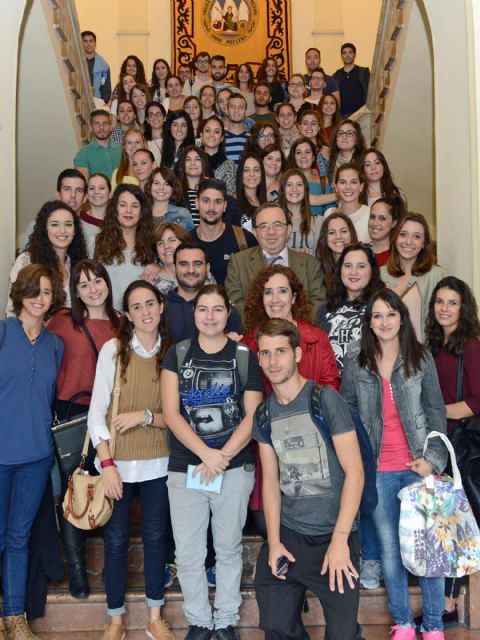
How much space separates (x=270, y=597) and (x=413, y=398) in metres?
1.09

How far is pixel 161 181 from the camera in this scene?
5582 millimetres

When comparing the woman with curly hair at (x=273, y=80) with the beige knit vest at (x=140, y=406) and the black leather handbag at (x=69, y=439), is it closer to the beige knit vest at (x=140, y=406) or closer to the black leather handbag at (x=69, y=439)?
the beige knit vest at (x=140, y=406)

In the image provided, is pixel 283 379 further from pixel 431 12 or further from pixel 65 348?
Answer: pixel 431 12

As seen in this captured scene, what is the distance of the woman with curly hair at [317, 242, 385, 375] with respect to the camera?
429 cm

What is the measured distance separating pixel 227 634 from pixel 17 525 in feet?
3.57

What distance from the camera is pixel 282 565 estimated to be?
3297 mm

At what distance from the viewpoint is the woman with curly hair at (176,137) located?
703 centimetres

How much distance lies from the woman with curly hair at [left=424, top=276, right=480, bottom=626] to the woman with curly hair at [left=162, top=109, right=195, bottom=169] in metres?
3.59

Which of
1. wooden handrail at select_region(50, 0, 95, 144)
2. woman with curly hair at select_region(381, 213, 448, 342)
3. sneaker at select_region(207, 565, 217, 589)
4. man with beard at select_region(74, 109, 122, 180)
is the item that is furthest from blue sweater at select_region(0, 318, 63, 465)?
wooden handrail at select_region(50, 0, 95, 144)

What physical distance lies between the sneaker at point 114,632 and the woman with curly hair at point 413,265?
7.66 feet

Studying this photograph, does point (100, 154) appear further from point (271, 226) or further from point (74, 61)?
point (271, 226)

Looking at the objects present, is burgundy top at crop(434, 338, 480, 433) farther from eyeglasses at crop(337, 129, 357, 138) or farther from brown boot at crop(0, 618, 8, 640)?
eyeglasses at crop(337, 129, 357, 138)

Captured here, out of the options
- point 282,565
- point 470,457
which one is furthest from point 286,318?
point 282,565

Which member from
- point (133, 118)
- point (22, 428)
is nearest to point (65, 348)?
point (22, 428)
